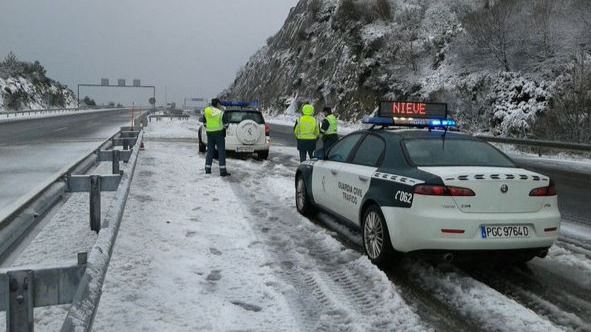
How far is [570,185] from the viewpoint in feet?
38.6

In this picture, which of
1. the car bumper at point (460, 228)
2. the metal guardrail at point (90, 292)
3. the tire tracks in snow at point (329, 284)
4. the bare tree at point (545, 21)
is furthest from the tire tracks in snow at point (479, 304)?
the bare tree at point (545, 21)

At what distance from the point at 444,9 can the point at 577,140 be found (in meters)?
20.8

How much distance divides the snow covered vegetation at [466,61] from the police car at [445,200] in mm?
15719

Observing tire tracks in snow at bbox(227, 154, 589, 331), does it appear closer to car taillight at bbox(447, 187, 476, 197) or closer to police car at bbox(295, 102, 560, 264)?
police car at bbox(295, 102, 560, 264)

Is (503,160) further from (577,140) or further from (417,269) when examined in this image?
(577,140)

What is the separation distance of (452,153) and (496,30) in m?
24.1

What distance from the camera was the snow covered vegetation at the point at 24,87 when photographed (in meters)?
63.0

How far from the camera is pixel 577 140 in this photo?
19.1 m

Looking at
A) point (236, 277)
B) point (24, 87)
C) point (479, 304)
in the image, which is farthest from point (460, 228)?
point (24, 87)

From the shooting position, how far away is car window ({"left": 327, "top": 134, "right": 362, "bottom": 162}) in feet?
22.7

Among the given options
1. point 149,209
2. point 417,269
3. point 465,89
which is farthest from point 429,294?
point 465,89

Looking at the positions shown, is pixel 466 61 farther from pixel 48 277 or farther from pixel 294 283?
pixel 48 277

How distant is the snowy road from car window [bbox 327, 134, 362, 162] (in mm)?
1000

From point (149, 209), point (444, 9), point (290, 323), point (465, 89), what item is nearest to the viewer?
point (290, 323)
